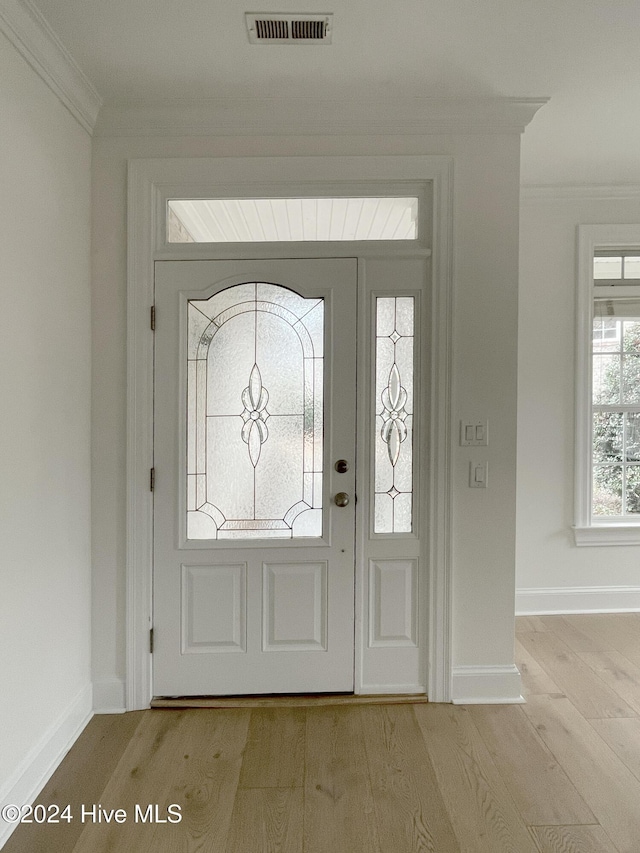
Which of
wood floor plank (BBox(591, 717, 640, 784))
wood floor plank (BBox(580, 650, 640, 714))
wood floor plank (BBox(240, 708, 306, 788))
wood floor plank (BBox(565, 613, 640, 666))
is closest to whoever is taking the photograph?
wood floor plank (BBox(240, 708, 306, 788))

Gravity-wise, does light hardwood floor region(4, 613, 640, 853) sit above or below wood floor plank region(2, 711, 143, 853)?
above

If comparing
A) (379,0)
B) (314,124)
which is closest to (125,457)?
(314,124)

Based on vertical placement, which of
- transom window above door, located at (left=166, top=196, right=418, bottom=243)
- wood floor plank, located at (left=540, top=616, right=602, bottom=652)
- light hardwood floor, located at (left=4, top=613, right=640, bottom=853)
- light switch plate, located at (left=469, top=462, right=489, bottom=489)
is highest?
transom window above door, located at (left=166, top=196, right=418, bottom=243)

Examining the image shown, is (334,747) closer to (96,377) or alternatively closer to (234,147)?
(96,377)

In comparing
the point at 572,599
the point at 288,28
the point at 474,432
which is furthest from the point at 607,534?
the point at 288,28

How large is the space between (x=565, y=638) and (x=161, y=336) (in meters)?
2.85

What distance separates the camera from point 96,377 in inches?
103

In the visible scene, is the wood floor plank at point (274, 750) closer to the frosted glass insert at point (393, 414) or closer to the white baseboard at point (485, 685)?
the white baseboard at point (485, 685)

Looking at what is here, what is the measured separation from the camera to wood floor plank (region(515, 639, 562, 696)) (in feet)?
9.21

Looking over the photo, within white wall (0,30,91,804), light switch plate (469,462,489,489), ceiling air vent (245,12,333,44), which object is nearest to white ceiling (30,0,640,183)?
ceiling air vent (245,12,333,44)

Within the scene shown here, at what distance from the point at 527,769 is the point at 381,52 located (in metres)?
2.78

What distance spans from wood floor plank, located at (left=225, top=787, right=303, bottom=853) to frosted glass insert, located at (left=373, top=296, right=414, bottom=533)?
1139 mm

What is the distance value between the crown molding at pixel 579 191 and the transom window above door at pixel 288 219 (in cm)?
133

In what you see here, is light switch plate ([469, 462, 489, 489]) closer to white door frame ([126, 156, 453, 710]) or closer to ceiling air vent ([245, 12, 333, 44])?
white door frame ([126, 156, 453, 710])
